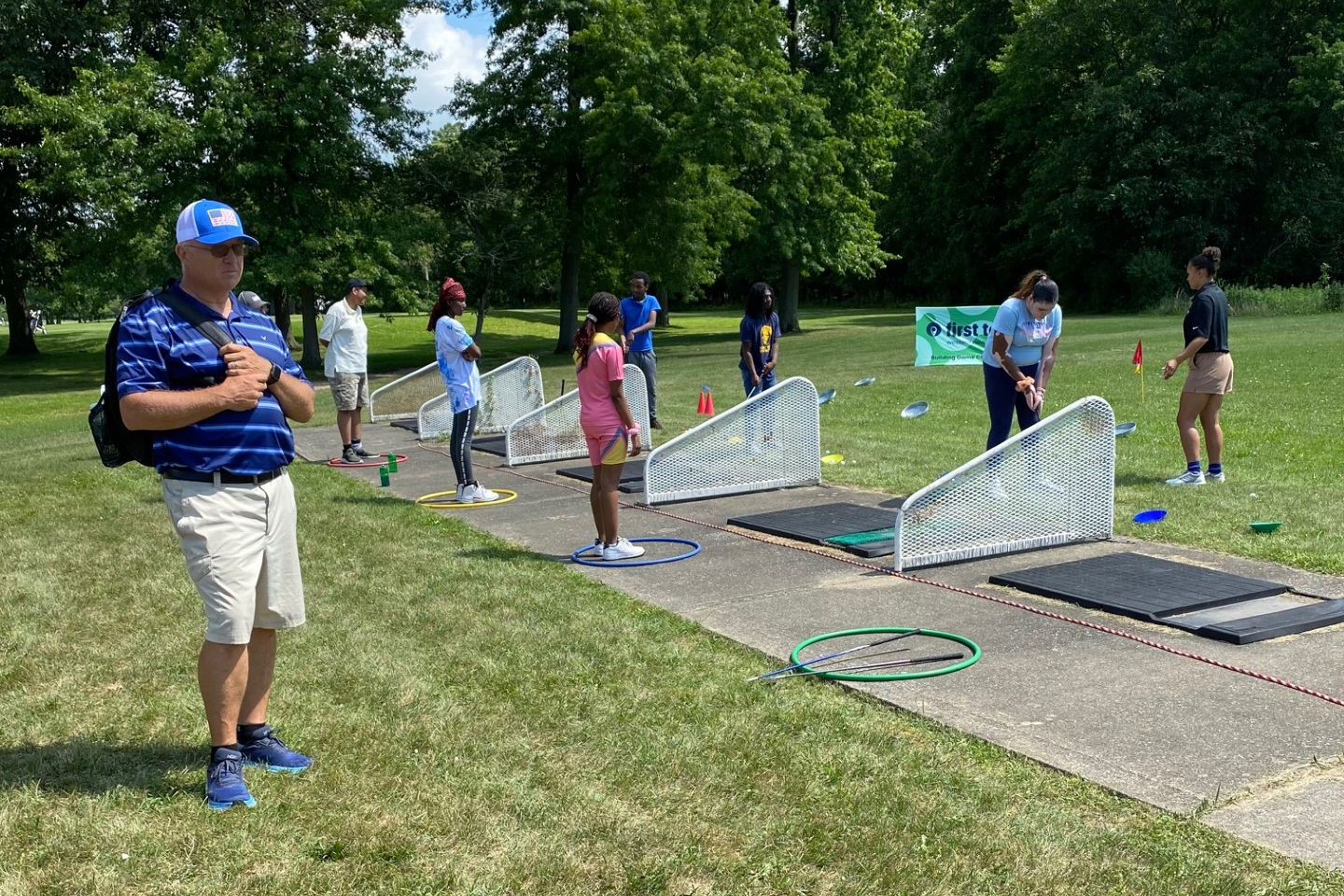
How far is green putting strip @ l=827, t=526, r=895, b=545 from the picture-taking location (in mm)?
7829

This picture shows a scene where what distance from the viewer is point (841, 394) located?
64.6 feet

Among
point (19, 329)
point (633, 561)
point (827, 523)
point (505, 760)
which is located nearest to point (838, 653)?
point (505, 760)

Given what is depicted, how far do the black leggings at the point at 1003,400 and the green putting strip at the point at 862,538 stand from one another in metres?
1.66

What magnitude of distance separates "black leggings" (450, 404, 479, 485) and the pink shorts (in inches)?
108

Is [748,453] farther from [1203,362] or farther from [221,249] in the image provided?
[221,249]

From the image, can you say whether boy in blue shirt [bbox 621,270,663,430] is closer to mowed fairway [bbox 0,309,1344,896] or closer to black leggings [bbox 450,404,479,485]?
black leggings [bbox 450,404,479,485]

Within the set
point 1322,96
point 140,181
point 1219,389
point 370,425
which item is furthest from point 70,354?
point 1322,96

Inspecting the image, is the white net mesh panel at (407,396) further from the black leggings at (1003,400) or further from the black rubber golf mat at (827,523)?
the black leggings at (1003,400)

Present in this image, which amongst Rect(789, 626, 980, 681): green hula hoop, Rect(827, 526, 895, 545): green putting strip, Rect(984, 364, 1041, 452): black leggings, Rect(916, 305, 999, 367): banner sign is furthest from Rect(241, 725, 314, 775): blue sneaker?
Rect(916, 305, 999, 367): banner sign

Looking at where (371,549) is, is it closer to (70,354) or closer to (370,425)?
(370,425)

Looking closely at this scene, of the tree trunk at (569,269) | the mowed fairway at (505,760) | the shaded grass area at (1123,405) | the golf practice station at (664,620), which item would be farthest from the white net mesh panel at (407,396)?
the tree trunk at (569,269)

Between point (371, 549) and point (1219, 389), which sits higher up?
point (1219, 389)

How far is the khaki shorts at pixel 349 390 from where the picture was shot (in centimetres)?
1273

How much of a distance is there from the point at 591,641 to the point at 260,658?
6.30ft
